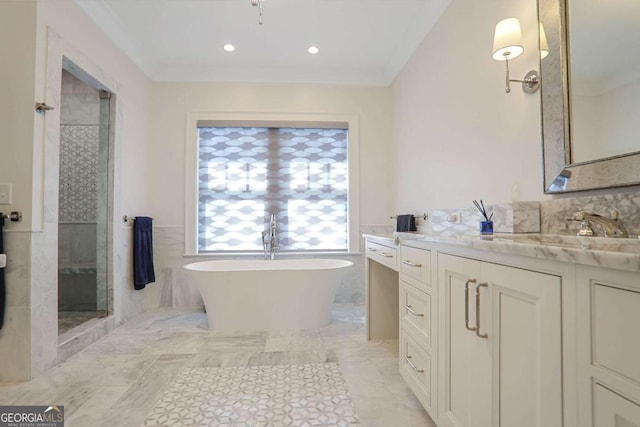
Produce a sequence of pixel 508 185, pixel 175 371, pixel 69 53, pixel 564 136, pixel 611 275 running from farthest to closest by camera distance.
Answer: pixel 69 53 < pixel 175 371 < pixel 508 185 < pixel 564 136 < pixel 611 275

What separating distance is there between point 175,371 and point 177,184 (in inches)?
83.5

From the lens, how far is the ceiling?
251 centimetres

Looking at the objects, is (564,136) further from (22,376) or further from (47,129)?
(22,376)

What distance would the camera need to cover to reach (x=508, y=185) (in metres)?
1.62

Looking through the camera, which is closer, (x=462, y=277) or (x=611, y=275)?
(x=611, y=275)

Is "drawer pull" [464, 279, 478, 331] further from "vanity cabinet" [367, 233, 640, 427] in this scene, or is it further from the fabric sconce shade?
the fabric sconce shade

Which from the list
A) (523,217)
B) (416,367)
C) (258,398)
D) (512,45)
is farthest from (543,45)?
(258,398)

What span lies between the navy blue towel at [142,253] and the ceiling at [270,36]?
1.68 m

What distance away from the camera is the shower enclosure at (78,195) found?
3078 millimetres

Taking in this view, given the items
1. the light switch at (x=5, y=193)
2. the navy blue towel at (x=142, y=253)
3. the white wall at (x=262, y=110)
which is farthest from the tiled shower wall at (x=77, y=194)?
the light switch at (x=5, y=193)

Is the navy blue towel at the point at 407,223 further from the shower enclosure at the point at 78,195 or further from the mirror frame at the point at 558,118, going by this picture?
the shower enclosure at the point at 78,195

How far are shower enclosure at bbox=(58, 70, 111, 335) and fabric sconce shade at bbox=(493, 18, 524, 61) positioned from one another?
11.1 ft

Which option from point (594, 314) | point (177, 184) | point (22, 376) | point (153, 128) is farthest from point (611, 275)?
point (153, 128)

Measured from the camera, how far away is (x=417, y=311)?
1.56 meters
